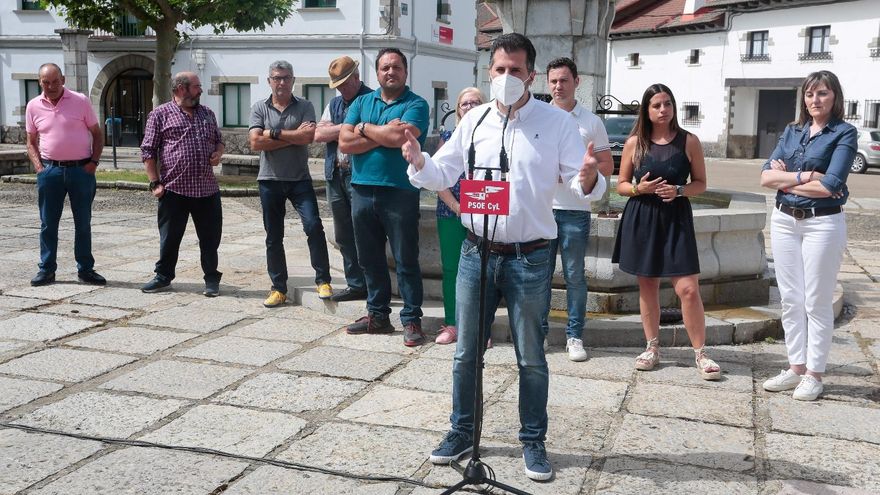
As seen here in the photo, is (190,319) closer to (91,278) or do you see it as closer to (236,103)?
(91,278)

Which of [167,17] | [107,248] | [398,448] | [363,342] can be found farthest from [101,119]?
[398,448]

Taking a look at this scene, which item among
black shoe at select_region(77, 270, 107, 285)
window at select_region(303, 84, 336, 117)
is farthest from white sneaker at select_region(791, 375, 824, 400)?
window at select_region(303, 84, 336, 117)

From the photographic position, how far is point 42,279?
26.5 feet

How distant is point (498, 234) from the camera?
160 inches

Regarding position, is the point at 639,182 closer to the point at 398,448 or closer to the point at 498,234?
the point at 498,234

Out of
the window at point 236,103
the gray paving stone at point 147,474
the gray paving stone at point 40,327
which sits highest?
the window at point 236,103

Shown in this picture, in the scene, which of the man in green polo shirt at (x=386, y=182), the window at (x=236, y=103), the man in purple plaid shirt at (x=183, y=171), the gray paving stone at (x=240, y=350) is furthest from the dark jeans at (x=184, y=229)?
the window at (x=236, y=103)

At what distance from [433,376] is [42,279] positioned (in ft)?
13.6

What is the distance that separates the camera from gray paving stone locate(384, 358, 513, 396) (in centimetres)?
538

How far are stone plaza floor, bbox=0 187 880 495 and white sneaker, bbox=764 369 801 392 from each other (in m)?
0.12

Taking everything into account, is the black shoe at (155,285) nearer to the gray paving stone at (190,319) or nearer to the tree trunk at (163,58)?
the gray paving stone at (190,319)

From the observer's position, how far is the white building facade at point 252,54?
2872 centimetres

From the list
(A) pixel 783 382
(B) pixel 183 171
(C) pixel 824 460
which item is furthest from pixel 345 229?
(C) pixel 824 460

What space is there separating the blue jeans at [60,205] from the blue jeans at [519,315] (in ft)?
16.5
